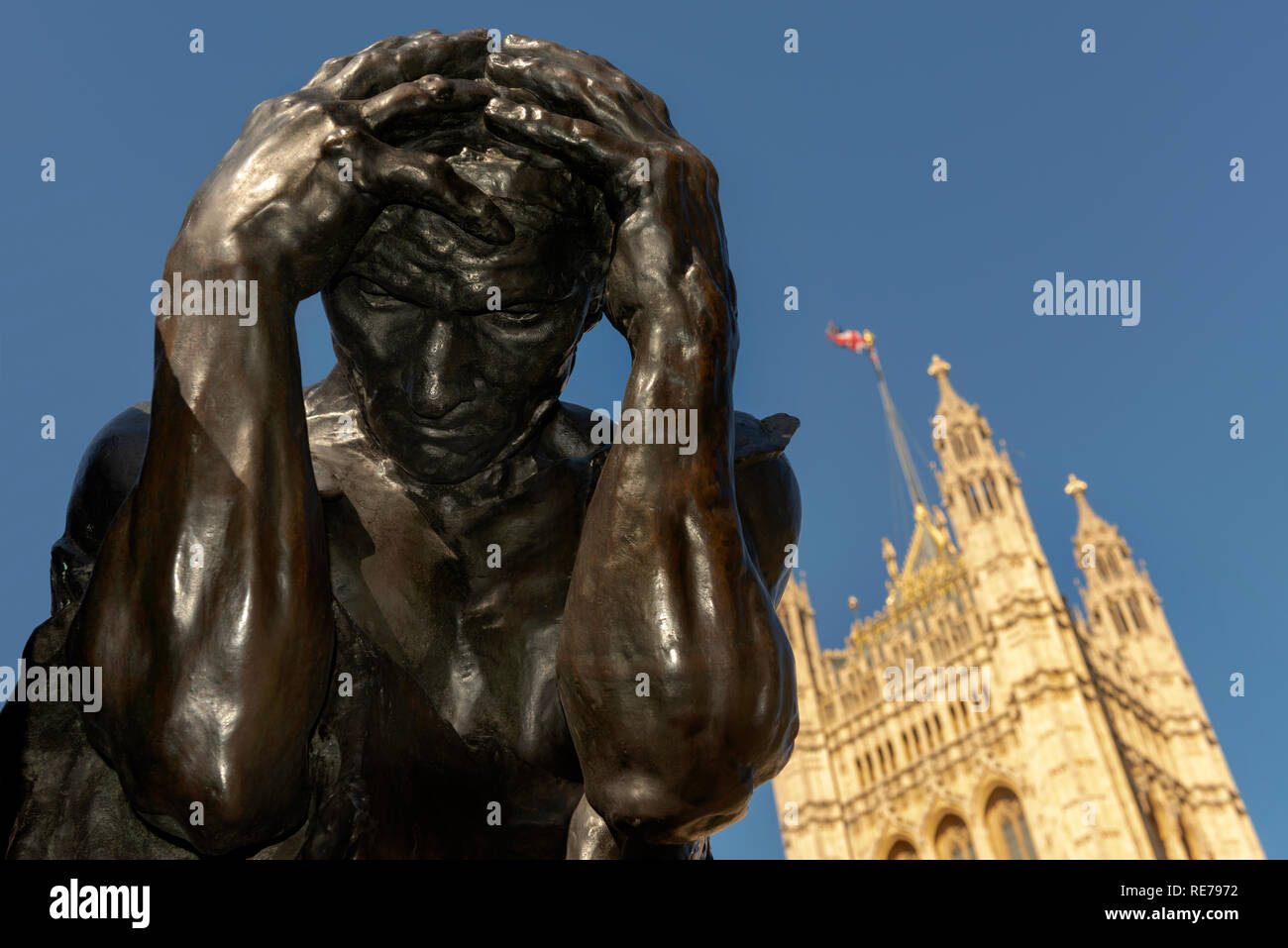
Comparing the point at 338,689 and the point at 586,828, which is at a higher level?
the point at 338,689

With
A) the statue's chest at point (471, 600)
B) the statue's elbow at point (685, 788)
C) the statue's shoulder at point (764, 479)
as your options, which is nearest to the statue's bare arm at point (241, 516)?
the statue's chest at point (471, 600)

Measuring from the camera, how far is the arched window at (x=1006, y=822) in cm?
4409

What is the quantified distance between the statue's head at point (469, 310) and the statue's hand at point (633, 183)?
74 millimetres

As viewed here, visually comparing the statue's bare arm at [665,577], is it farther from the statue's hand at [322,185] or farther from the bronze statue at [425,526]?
the statue's hand at [322,185]

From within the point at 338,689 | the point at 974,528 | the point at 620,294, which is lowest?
the point at 338,689

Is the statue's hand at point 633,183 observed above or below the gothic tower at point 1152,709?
below

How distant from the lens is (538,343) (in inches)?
71.4

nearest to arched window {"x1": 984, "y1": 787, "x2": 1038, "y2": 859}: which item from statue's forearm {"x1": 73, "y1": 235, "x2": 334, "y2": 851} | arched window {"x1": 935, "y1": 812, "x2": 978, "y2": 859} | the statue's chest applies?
arched window {"x1": 935, "y1": 812, "x2": 978, "y2": 859}

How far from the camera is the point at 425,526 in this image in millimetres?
1939

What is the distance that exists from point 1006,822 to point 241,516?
47671mm
